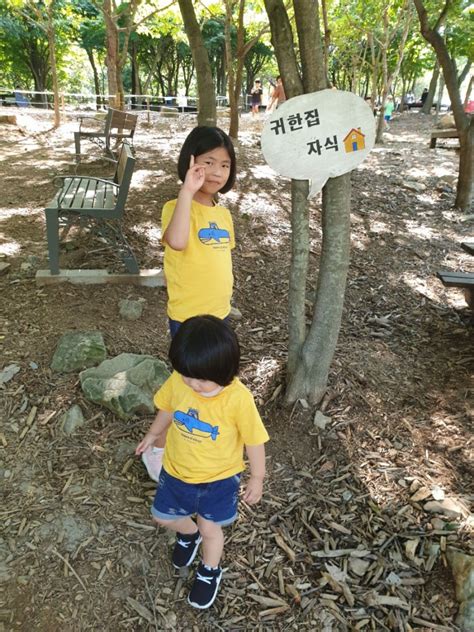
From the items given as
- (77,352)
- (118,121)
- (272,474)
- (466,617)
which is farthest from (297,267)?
(118,121)

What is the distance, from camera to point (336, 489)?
234 centimetres

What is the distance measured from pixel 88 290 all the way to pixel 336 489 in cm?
249

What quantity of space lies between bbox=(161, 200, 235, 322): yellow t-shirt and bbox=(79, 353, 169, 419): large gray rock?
2.31ft

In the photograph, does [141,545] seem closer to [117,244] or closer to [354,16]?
[117,244]

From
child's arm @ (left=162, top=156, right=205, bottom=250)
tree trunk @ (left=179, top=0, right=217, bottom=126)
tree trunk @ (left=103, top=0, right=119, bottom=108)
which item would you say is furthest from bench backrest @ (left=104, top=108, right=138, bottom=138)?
child's arm @ (left=162, top=156, right=205, bottom=250)

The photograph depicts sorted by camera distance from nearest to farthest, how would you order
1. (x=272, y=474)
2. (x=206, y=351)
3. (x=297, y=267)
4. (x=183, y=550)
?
(x=206, y=351) < (x=183, y=550) < (x=272, y=474) < (x=297, y=267)

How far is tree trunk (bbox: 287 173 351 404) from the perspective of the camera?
7.72 feet

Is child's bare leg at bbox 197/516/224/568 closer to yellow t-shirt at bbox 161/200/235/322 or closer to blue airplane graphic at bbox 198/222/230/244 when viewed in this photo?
yellow t-shirt at bbox 161/200/235/322

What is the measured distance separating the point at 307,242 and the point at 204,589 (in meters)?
1.72

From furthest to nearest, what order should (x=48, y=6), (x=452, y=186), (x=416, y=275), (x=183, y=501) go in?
(x=48, y=6) → (x=452, y=186) → (x=416, y=275) → (x=183, y=501)

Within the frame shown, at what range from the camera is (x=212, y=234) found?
212cm

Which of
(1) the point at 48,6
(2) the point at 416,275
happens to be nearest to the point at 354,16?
(1) the point at 48,6

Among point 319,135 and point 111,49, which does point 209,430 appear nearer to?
point 319,135

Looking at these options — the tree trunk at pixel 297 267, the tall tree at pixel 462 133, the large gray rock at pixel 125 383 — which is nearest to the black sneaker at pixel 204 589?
the large gray rock at pixel 125 383
